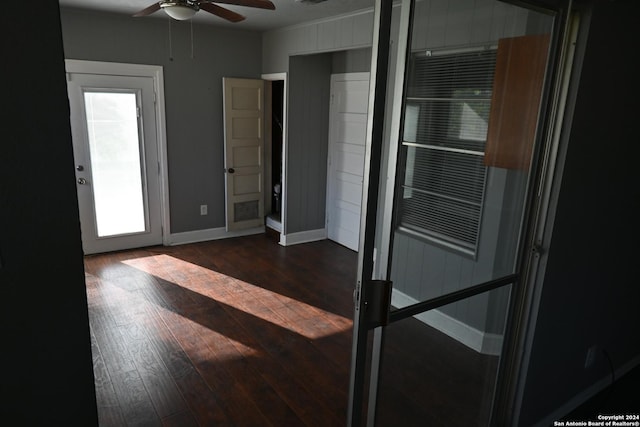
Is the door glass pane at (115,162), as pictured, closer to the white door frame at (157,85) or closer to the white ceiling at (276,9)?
the white door frame at (157,85)

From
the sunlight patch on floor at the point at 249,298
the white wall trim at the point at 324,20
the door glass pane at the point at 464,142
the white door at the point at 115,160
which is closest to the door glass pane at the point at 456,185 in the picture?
the door glass pane at the point at 464,142

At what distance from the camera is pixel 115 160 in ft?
15.6

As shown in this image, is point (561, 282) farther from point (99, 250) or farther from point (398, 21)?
point (99, 250)

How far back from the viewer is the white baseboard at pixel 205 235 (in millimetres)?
5230

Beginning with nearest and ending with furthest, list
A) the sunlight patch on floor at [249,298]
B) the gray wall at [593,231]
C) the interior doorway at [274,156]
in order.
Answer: the gray wall at [593,231] → the sunlight patch on floor at [249,298] → the interior doorway at [274,156]

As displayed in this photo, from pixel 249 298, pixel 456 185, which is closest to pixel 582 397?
pixel 456 185

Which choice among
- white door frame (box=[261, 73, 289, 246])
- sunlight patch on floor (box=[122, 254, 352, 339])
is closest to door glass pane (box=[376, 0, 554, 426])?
sunlight patch on floor (box=[122, 254, 352, 339])

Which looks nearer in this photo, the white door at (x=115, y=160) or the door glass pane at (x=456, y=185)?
the door glass pane at (x=456, y=185)

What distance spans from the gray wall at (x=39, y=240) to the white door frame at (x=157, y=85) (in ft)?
13.4

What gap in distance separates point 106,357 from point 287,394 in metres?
1.28

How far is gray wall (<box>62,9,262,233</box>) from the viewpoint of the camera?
4418 mm

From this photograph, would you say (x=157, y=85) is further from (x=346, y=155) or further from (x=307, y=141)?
(x=346, y=155)

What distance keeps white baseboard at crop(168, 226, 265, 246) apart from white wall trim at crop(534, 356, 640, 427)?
4.17 metres

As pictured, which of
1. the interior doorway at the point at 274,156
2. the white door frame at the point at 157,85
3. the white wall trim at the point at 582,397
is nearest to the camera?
→ the white wall trim at the point at 582,397
